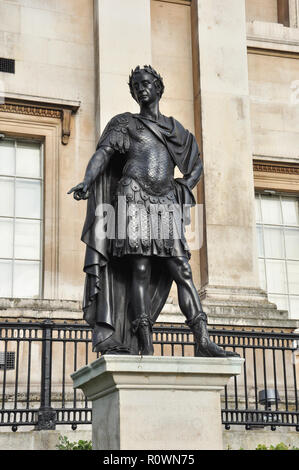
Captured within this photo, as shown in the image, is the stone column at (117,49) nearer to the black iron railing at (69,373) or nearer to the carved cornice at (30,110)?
the carved cornice at (30,110)

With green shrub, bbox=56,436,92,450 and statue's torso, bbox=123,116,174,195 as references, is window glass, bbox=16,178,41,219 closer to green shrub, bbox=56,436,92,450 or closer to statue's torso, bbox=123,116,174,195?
green shrub, bbox=56,436,92,450

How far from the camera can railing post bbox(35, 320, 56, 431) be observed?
11148mm

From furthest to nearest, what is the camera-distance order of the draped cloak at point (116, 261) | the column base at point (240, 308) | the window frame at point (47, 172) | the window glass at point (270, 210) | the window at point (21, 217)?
1. the window glass at point (270, 210)
2. the window at point (21, 217)
3. the window frame at point (47, 172)
4. the column base at point (240, 308)
5. the draped cloak at point (116, 261)

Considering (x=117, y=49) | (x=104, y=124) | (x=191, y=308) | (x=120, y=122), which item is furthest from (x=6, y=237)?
(x=191, y=308)

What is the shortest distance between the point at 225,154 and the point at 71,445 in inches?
306

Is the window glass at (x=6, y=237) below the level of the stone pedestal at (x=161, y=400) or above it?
above

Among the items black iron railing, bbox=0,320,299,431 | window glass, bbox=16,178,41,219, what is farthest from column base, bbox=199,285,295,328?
window glass, bbox=16,178,41,219

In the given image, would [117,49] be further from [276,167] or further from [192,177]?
[192,177]

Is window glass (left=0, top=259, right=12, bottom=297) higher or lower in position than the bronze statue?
higher

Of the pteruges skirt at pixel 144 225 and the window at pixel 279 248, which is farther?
the window at pixel 279 248

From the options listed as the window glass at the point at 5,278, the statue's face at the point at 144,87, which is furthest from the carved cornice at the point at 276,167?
the statue's face at the point at 144,87

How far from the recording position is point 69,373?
14078 mm

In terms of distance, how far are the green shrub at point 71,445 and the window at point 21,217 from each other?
5.47 meters

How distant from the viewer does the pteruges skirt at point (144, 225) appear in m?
8.20
